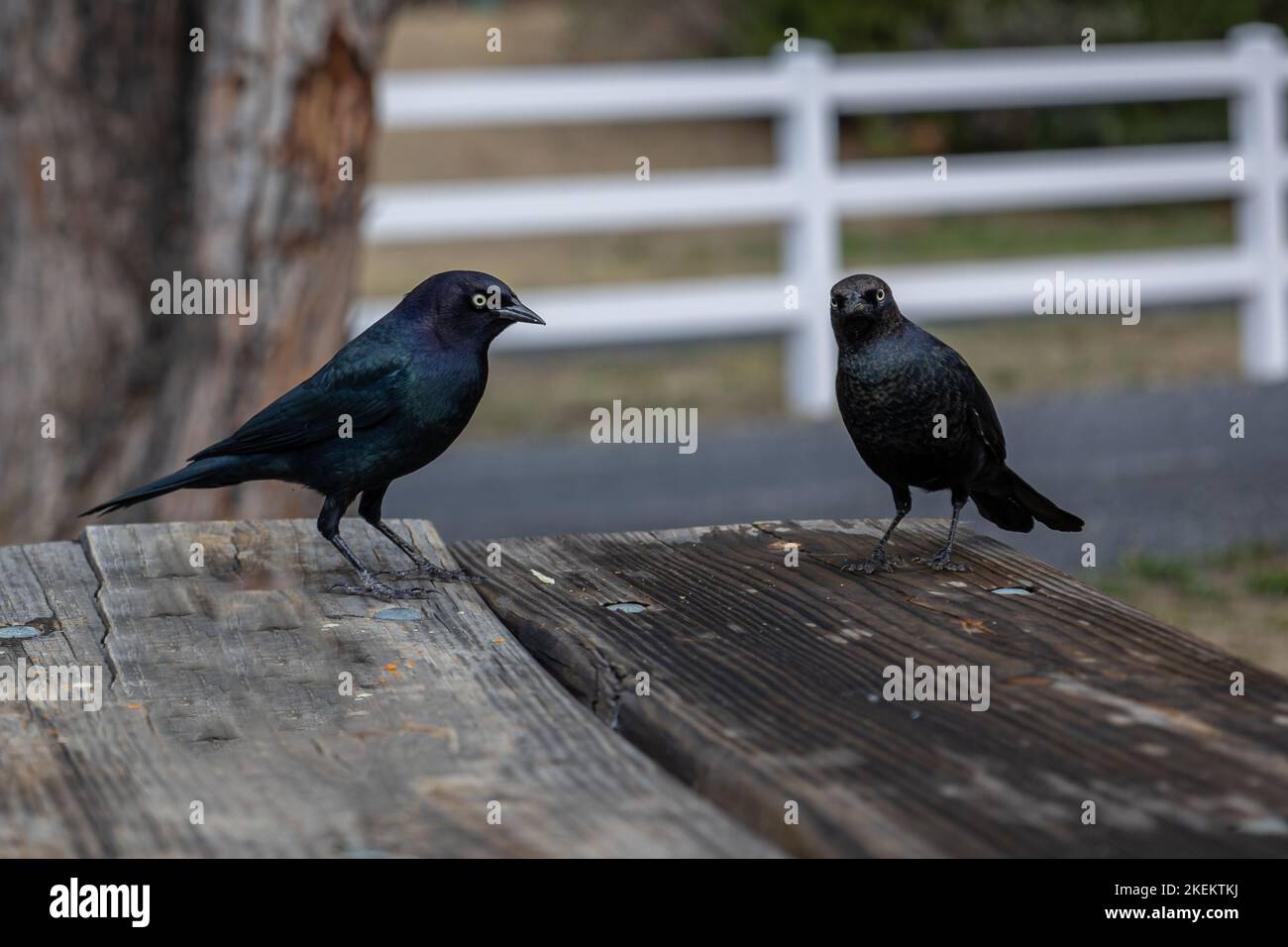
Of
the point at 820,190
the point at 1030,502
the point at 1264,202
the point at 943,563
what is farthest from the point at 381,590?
the point at 1264,202

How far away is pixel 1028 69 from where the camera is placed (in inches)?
380

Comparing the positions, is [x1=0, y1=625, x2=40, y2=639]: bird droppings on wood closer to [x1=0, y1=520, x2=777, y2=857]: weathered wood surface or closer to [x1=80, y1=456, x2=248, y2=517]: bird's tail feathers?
[x1=0, y1=520, x2=777, y2=857]: weathered wood surface

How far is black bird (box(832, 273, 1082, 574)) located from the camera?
8.47 ft

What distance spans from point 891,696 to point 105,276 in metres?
4.31

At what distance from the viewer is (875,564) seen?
2326 millimetres

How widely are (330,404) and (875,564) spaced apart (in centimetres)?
99

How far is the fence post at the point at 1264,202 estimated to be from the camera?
9656 mm

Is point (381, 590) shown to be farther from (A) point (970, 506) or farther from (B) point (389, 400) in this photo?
(A) point (970, 506)

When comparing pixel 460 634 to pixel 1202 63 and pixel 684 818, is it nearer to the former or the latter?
pixel 684 818

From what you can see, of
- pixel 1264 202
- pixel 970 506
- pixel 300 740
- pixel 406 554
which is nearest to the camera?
→ pixel 300 740

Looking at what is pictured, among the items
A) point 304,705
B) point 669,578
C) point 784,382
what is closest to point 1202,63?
point 784,382

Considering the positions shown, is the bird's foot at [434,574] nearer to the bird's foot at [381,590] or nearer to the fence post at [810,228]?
the bird's foot at [381,590]

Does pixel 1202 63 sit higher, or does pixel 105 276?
pixel 1202 63

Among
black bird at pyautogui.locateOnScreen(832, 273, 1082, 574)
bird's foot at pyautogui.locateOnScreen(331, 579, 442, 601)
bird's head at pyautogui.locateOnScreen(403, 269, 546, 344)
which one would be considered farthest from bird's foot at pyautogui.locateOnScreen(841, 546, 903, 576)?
bird's head at pyautogui.locateOnScreen(403, 269, 546, 344)
